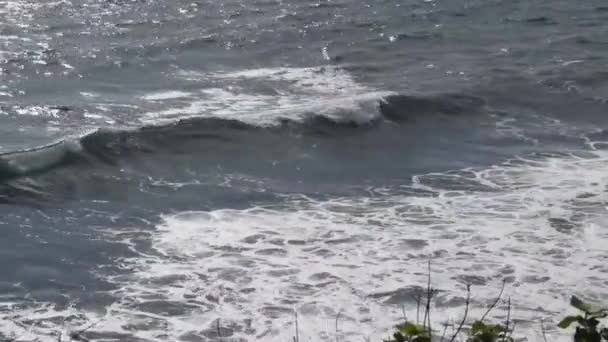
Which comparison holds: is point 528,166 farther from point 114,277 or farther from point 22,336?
point 22,336

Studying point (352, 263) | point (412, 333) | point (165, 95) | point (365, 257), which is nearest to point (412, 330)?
point (412, 333)

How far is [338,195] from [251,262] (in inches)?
94.9

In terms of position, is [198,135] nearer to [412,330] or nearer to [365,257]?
[365,257]

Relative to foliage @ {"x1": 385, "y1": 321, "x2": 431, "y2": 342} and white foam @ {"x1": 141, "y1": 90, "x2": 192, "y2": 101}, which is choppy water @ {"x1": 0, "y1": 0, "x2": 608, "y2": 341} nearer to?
white foam @ {"x1": 141, "y1": 90, "x2": 192, "y2": 101}

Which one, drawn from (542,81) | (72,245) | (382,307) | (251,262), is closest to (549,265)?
(382,307)

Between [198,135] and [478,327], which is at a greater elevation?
[478,327]

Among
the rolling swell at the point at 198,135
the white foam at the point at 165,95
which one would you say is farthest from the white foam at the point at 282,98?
the white foam at the point at 165,95

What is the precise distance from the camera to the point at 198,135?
13.5 m

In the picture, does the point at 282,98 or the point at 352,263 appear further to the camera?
the point at 282,98

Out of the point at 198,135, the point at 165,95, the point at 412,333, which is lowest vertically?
the point at 198,135

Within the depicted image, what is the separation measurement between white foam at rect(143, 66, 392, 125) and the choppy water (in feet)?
0.19

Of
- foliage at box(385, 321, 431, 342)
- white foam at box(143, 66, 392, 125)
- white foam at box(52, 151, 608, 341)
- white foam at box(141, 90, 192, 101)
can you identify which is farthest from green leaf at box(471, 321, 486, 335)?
white foam at box(141, 90, 192, 101)

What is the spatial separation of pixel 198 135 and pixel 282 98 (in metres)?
2.36

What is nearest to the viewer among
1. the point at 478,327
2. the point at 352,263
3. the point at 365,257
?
the point at 478,327
